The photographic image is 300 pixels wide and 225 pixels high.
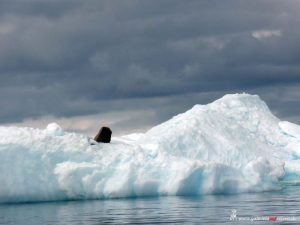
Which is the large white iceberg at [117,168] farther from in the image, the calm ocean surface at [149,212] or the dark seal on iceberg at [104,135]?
the calm ocean surface at [149,212]

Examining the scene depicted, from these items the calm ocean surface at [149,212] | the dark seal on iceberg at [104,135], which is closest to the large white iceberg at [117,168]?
the dark seal on iceberg at [104,135]

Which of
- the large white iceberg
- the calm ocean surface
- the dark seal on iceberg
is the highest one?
the dark seal on iceberg

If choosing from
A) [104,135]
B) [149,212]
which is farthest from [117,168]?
[149,212]

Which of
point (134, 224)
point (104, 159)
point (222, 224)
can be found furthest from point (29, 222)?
point (104, 159)

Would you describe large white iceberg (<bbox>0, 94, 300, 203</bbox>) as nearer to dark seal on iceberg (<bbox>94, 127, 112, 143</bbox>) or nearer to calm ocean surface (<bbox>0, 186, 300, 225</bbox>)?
dark seal on iceberg (<bbox>94, 127, 112, 143</bbox>)

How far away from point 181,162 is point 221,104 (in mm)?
22806

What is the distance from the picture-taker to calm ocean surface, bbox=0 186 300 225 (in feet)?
105

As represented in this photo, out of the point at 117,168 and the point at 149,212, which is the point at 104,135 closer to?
the point at 117,168

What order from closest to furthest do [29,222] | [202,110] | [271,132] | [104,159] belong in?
[29,222] < [104,159] < [202,110] < [271,132]

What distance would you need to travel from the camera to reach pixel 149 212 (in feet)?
121

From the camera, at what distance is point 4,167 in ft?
155

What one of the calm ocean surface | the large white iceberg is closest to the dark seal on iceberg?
the large white iceberg

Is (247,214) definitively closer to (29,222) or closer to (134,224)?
(134,224)

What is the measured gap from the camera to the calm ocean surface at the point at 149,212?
3206 cm
